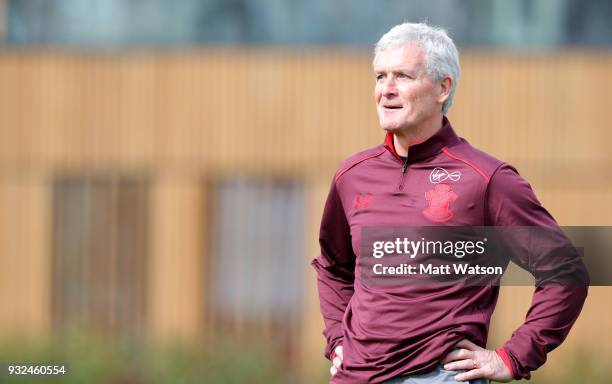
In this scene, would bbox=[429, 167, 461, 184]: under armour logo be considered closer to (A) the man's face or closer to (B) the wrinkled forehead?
(A) the man's face

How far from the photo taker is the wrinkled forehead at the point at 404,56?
4324 mm

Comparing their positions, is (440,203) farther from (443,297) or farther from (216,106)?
(216,106)

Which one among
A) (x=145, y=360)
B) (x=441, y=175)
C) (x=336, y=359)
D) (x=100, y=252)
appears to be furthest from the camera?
(x=100, y=252)

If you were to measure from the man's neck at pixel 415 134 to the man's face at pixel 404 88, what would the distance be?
0.02 m

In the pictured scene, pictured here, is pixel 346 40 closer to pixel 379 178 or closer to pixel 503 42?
pixel 503 42

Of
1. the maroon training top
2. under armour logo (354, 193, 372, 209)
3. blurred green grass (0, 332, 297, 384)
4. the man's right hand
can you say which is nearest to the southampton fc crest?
the maroon training top

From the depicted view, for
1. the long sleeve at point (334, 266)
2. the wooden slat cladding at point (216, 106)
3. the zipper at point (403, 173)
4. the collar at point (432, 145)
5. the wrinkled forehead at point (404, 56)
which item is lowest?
the wooden slat cladding at point (216, 106)

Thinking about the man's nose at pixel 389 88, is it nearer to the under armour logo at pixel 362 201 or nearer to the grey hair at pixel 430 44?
the grey hair at pixel 430 44

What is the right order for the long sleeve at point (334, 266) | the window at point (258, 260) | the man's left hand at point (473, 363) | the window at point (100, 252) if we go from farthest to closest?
1. the window at point (100, 252)
2. the window at point (258, 260)
3. the long sleeve at point (334, 266)
4. the man's left hand at point (473, 363)

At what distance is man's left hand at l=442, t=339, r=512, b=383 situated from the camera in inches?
165

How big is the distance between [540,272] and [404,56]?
79 centimetres

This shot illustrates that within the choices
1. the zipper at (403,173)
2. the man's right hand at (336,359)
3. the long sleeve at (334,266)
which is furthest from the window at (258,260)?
the zipper at (403,173)

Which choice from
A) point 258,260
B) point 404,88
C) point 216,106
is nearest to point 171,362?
point 258,260

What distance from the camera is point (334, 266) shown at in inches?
189
